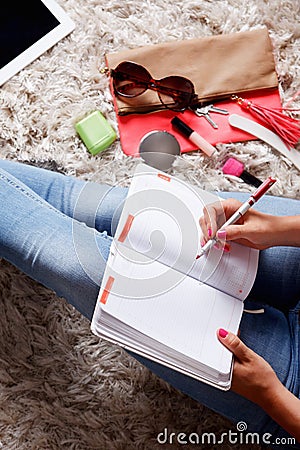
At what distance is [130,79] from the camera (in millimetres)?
1080

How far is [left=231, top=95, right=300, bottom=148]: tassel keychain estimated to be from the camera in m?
1.11

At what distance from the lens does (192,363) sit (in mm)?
786

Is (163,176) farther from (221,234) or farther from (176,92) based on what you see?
(176,92)

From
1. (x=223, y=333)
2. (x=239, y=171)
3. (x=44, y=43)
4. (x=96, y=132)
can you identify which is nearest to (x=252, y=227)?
(x=223, y=333)

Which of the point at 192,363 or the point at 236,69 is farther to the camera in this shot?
the point at 236,69

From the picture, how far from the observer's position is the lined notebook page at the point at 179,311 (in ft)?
2.58

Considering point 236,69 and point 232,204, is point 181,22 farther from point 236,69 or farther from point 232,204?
point 232,204

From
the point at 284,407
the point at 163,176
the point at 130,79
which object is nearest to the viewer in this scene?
the point at 284,407

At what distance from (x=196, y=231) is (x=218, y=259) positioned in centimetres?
5

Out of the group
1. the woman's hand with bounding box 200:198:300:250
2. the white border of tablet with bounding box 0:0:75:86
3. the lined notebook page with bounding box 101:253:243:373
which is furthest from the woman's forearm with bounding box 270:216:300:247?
the white border of tablet with bounding box 0:0:75:86

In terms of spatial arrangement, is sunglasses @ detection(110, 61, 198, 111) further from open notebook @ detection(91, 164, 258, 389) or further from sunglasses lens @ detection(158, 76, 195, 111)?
open notebook @ detection(91, 164, 258, 389)

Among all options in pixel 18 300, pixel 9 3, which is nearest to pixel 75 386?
pixel 18 300

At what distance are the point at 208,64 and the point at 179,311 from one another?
53 cm

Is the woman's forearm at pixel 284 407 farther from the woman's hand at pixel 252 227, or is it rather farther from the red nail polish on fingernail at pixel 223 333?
the woman's hand at pixel 252 227
